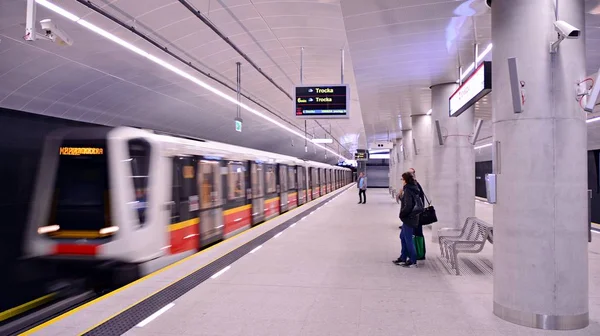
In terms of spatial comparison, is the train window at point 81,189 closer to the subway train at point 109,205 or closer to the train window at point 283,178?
the subway train at point 109,205

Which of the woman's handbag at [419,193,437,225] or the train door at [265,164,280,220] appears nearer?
the woman's handbag at [419,193,437,225]

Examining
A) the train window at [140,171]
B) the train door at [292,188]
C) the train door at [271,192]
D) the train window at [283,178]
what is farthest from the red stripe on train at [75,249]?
the train door at [292,188]

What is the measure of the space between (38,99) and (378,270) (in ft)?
35.2

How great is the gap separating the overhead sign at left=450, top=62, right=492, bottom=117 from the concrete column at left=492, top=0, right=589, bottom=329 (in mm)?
640

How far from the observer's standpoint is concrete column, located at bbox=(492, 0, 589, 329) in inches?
158

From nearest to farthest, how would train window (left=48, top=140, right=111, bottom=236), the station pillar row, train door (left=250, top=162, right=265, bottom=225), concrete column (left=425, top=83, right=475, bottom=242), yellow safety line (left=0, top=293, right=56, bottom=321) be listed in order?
1. yellow safety line (left=0, top=293, right=56, bottom=321)
2. train window (left=48, top=140, right=111, bottom=236)
3. concrete column (left=425, top=83, right=475, bottom=242)
4. train door (left=250, top=162, right=265, bottom=225)
5. the station pillar row

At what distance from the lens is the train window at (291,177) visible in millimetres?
17438

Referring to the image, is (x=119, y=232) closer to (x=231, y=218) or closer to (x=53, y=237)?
(x=53, y=237)

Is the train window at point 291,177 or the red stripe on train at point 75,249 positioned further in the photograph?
the train window at point 291,177

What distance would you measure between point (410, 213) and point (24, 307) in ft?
18.8

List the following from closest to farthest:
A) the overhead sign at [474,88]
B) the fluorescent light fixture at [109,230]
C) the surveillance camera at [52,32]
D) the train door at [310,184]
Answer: the overhead sign at [474,88] < the surveillance camera at [52,32] < the fluorescent light fixture at [109,230] < the train door at [310,184]

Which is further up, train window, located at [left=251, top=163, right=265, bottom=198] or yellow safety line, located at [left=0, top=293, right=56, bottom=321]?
train window, located at [left=251, top=163, right=265, bottom=198]

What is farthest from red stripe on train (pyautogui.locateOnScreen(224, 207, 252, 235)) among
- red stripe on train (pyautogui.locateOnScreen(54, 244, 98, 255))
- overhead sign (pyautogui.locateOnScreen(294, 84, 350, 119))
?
red stripe on train (pyautogui.locateOnScreen(54, 244, 98, 255))

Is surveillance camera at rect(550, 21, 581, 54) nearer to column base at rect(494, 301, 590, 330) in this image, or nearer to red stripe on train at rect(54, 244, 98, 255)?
column base at rect(494, 301, 590, 330)
